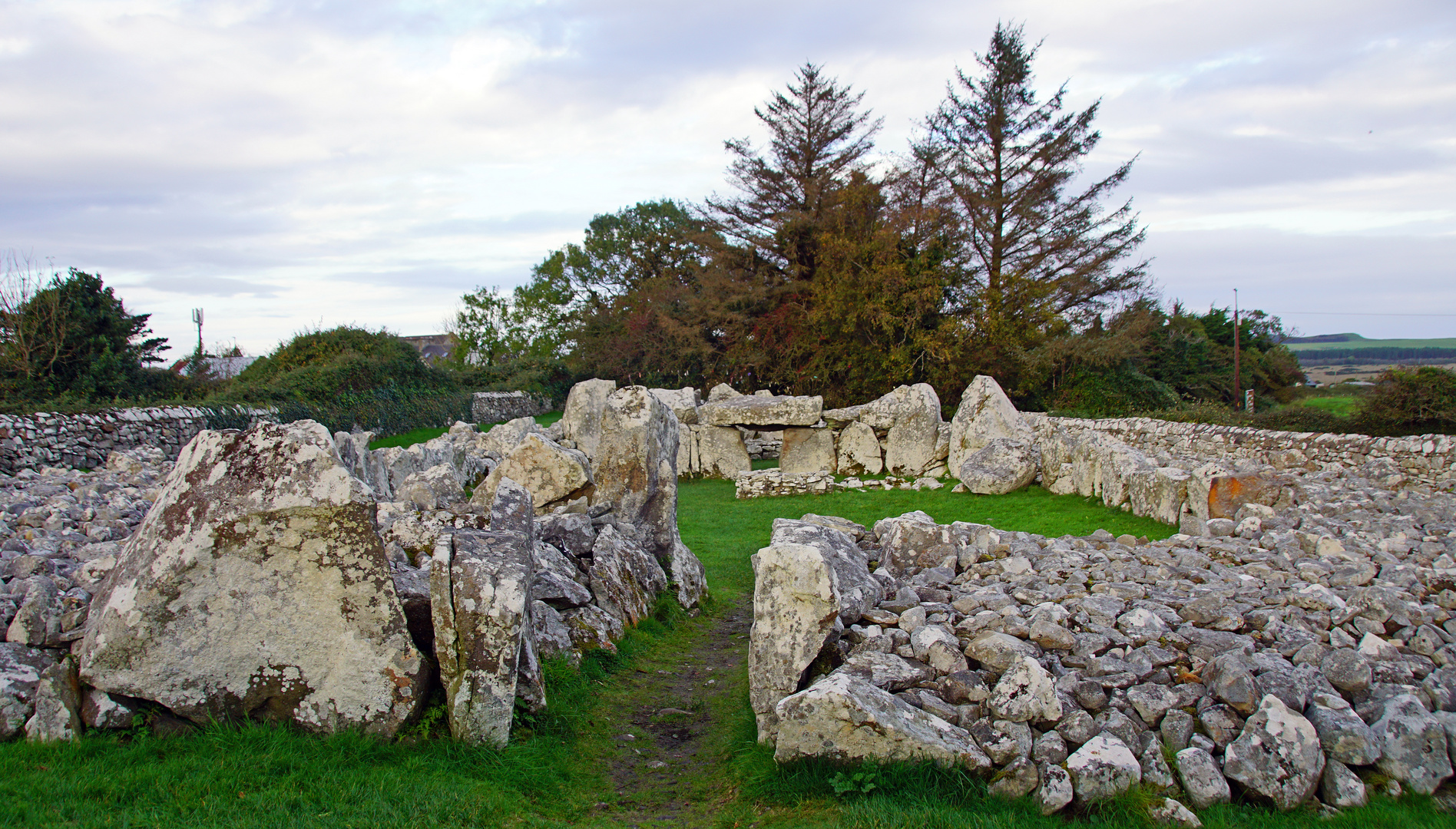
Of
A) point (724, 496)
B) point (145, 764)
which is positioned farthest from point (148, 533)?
point (724, 496)

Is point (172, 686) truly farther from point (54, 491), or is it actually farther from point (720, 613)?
point (54, 491)

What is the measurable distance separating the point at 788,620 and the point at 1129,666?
1.91 metres

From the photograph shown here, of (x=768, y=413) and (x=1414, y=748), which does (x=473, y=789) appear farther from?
(x=768, y=413)

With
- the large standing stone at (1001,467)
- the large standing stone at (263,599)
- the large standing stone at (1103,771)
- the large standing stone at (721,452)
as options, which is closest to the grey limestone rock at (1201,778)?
the large standing stone at (1103,771)

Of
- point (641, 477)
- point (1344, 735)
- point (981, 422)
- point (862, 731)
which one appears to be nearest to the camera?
point (1344, 735)

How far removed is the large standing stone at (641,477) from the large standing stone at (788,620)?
331cm

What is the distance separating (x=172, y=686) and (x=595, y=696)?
8.21ft

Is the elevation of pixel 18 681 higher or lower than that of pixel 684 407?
lower

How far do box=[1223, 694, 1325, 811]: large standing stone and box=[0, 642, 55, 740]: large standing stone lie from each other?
5.67 meters

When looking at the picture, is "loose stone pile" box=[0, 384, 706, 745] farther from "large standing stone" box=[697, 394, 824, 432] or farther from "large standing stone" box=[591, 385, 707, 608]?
"large standing stone" box=[697, 394, 824, 432]

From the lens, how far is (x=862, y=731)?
4086 millimetres

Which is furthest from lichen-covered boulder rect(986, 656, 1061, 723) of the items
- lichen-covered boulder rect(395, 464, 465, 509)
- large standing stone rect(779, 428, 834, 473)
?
large standing stone rect(779, 428, 834, 473)

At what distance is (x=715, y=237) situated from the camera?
30844 mm

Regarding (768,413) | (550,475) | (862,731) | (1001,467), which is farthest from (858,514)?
(862,731)
